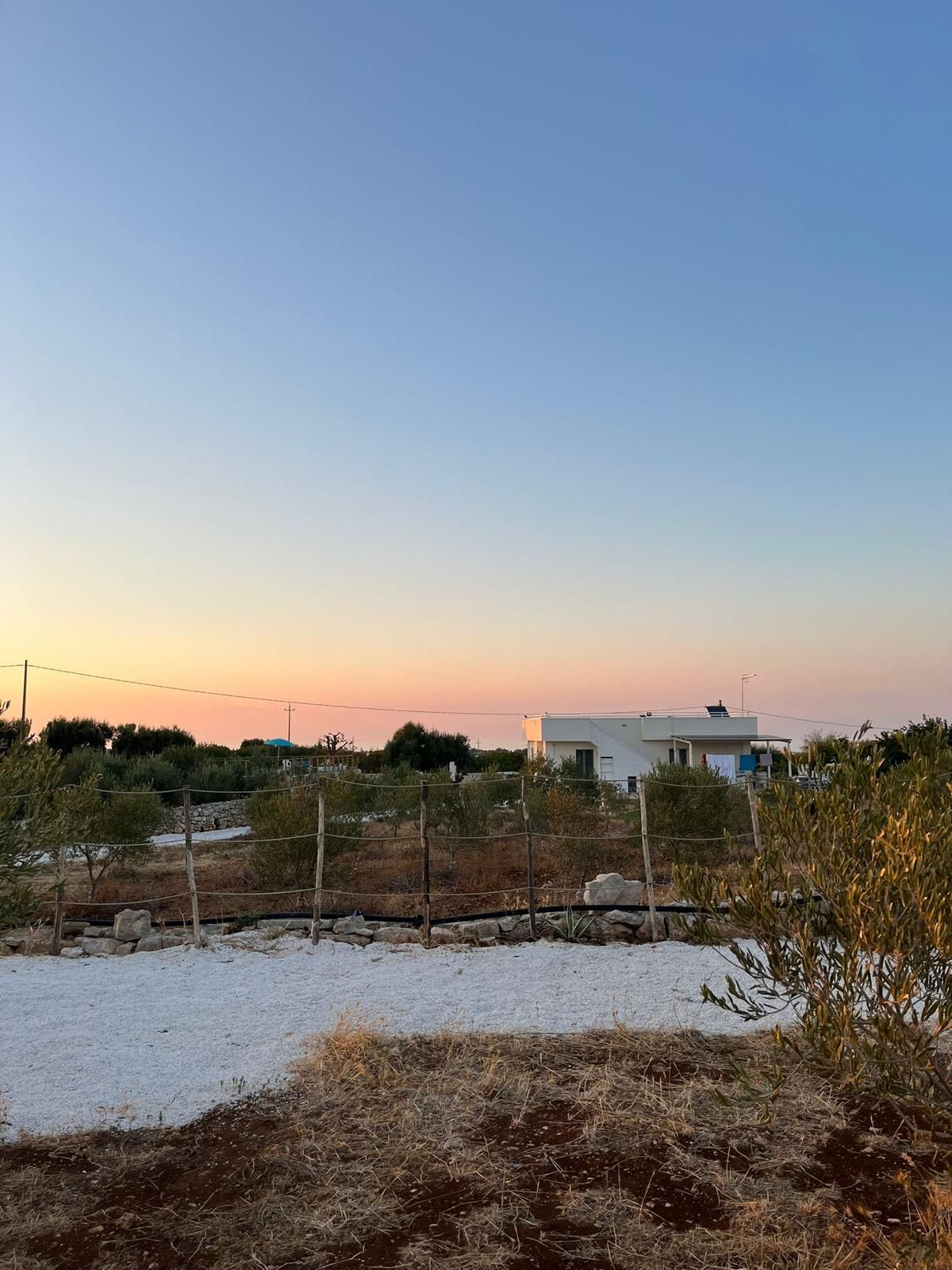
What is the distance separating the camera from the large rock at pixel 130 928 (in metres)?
10.4

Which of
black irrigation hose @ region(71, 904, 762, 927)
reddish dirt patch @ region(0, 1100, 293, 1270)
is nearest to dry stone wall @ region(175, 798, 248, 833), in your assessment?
black irrigation hose @ region(71, 904, 762, 927)

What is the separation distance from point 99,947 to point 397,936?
10.8ft

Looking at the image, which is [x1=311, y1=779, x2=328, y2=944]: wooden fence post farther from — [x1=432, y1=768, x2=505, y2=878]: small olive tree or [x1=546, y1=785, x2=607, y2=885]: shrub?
[x1=432, y1=768, x2=505, y2=878]: small olive tree

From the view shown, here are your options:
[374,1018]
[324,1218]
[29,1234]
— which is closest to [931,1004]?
[324,1218]

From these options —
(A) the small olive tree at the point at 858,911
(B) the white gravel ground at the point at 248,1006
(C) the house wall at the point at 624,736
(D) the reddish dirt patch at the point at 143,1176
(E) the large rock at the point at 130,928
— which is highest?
(C) the house wall at the point at 624,736

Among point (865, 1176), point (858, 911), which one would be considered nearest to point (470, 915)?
point (865, 1176)

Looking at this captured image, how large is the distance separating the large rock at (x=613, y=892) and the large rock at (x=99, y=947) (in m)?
5.41

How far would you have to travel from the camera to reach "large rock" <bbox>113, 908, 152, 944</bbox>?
1041cm

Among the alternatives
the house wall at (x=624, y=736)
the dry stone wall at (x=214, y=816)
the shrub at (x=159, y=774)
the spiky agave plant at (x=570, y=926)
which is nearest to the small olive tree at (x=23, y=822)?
the spiky agave plant at (x=570, y=926)

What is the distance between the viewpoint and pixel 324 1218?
4020 mm

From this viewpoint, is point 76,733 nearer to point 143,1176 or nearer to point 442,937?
point 442,937

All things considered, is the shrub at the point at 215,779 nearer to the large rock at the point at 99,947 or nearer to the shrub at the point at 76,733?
the shrub at the point at 76,733

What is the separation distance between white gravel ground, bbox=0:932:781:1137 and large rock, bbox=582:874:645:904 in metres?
1.02

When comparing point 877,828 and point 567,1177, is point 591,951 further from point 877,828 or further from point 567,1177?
point 877,828
